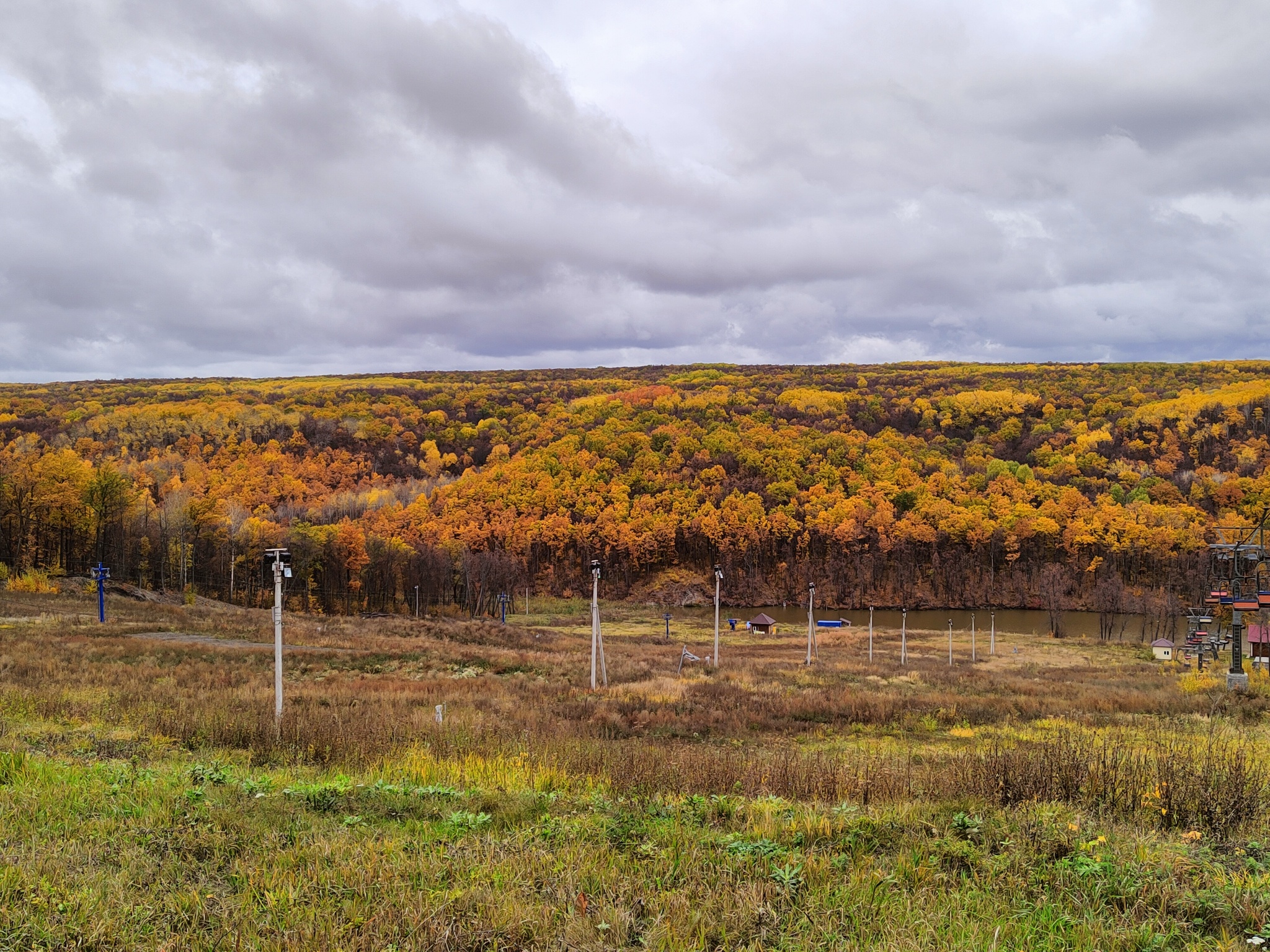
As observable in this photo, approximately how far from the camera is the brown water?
267 feet

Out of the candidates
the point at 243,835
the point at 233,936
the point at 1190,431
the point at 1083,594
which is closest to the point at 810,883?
the point at 233,936

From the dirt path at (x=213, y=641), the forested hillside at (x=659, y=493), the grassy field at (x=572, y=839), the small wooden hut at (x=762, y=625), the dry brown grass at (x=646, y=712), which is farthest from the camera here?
the forested hillside at (x=659, y=493)

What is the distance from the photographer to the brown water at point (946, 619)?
3199 inches

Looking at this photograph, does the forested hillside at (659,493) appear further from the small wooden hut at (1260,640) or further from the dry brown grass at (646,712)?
the small wooden hut at (1260,640)

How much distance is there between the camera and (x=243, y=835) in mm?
5492

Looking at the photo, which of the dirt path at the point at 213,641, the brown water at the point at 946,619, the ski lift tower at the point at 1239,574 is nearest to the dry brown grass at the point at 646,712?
the dirt path at the point at 213,641

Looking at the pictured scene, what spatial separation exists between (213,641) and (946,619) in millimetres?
84555

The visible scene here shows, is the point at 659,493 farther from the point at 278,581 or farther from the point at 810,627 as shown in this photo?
the point at 278,581

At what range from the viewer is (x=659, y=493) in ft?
404

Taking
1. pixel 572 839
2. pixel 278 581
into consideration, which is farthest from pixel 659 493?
pixel 572 839

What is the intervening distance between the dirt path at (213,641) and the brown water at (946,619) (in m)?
51.0

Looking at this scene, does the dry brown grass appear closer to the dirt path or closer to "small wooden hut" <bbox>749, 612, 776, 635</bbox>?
the dirt path

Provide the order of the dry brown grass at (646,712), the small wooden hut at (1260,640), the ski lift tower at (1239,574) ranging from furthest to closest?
the small wooden hut at (1260,640) → the ski lift tower at (1239,574) → the dry brown grass at (646,712)

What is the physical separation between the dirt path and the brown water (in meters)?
51.0
